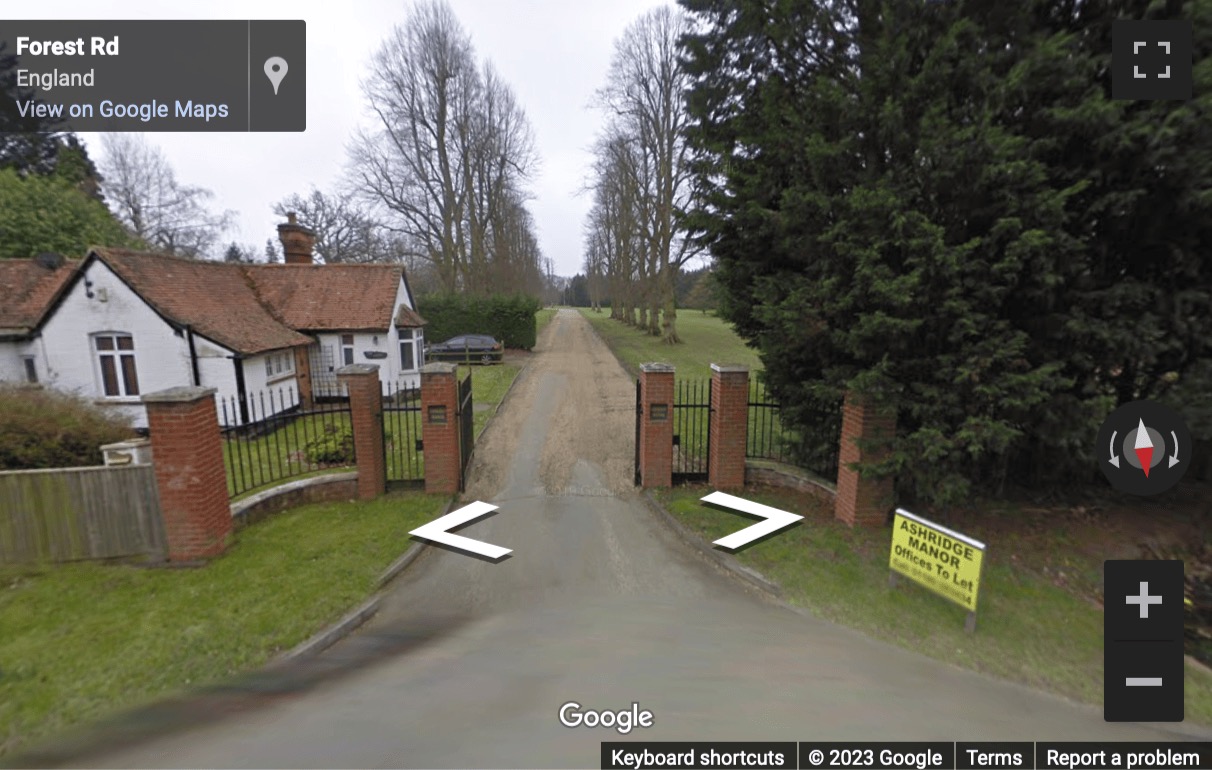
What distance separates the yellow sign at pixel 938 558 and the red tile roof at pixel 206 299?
550 inches

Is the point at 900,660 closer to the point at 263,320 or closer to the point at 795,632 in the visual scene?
the point at 795,632

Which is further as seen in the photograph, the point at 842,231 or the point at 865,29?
the point at 865,29

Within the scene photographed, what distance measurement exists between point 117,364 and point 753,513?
14991 millimetres

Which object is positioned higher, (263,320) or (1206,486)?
(263,320)

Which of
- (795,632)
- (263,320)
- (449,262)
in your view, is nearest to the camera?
(795,632)

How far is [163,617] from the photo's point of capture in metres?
4.15

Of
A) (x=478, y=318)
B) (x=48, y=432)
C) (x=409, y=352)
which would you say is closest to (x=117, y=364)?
(x=409, y=352)

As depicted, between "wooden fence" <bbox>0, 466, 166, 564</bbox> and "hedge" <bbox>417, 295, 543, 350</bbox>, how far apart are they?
22.3 metres

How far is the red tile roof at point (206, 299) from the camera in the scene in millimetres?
11070

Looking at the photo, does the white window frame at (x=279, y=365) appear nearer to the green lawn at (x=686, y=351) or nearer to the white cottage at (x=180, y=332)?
the white cottage at (x=180, y=332)

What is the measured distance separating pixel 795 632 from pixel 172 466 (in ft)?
21.3

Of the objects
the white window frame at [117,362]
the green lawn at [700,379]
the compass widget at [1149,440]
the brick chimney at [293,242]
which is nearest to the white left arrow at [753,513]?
the green lawn at [700,379]

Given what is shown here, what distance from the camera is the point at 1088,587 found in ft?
15.3

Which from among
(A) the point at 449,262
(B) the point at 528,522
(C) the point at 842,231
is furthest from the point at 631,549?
(A) the point at 449,262
